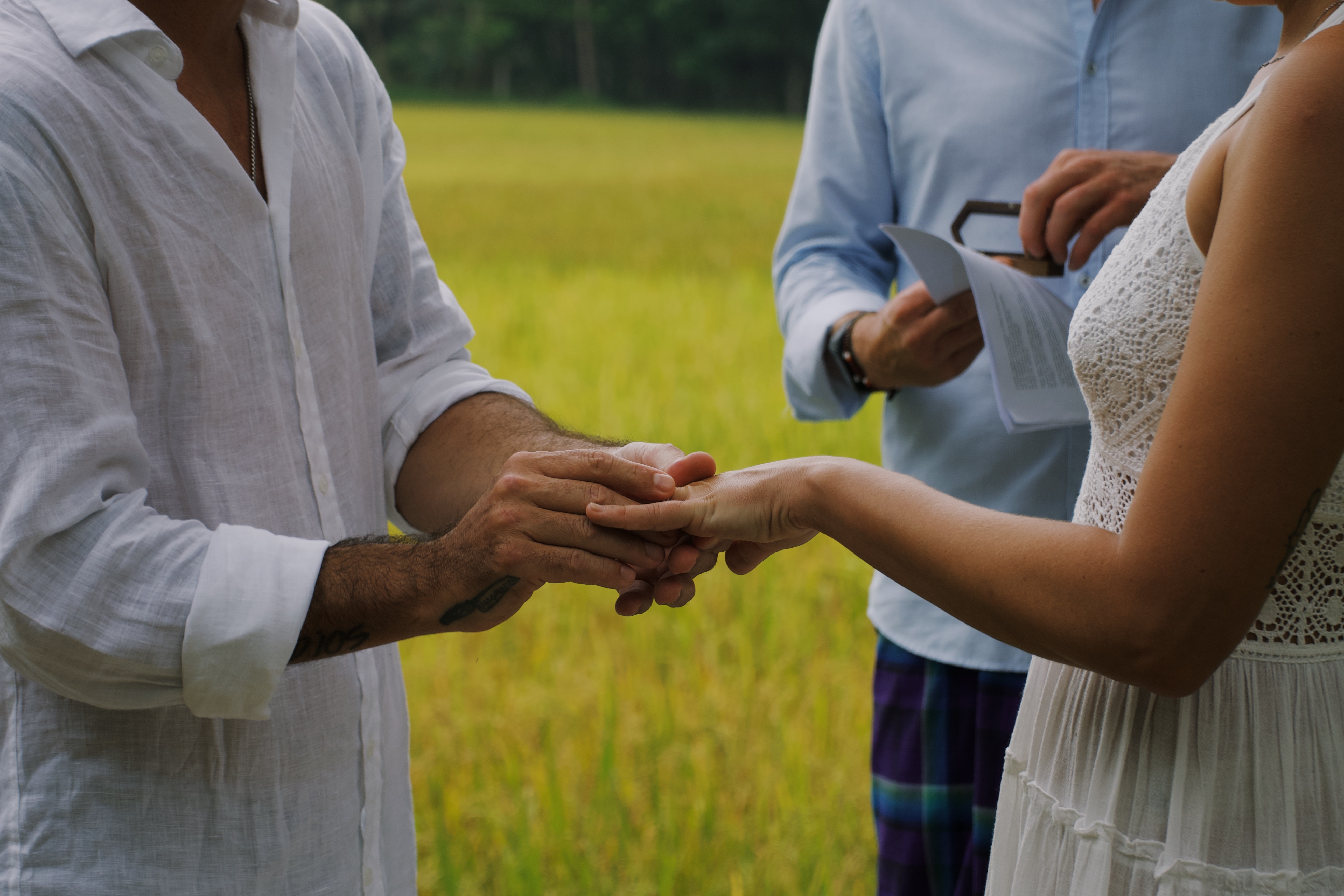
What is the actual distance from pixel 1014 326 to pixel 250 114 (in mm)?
1021

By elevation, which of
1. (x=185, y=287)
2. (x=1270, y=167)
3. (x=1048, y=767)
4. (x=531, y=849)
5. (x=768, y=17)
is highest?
(x=1270, y=167)

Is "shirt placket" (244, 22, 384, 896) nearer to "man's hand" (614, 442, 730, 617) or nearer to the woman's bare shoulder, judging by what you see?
"man's hand" (614, 442, 730, 617)

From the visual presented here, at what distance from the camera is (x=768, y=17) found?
39844 millimetres

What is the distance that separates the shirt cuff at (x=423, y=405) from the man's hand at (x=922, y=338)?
0.57 m

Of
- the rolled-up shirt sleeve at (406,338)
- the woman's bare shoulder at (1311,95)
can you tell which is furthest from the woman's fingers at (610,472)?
the woman's bare shoulder at (1311,95)

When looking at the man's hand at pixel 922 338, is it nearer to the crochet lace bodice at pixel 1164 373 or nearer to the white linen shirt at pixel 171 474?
the crochet lace bodice at pixel 1164 373

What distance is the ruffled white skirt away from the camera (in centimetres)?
112

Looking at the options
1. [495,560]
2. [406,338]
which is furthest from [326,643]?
[406,338]

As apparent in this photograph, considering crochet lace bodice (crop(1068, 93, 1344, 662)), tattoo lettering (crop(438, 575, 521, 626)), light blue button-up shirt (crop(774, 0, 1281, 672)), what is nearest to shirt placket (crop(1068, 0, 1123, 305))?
light blue button-up shirt (crop(774, 0, 1281, 672))

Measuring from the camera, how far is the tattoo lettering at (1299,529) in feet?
3.26

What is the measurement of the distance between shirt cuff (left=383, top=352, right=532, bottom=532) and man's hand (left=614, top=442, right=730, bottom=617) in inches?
8.5

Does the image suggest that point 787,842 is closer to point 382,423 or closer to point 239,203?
point 382,423

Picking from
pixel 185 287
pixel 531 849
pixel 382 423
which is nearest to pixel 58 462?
pixel 185 287

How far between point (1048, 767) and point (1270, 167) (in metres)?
0.66
